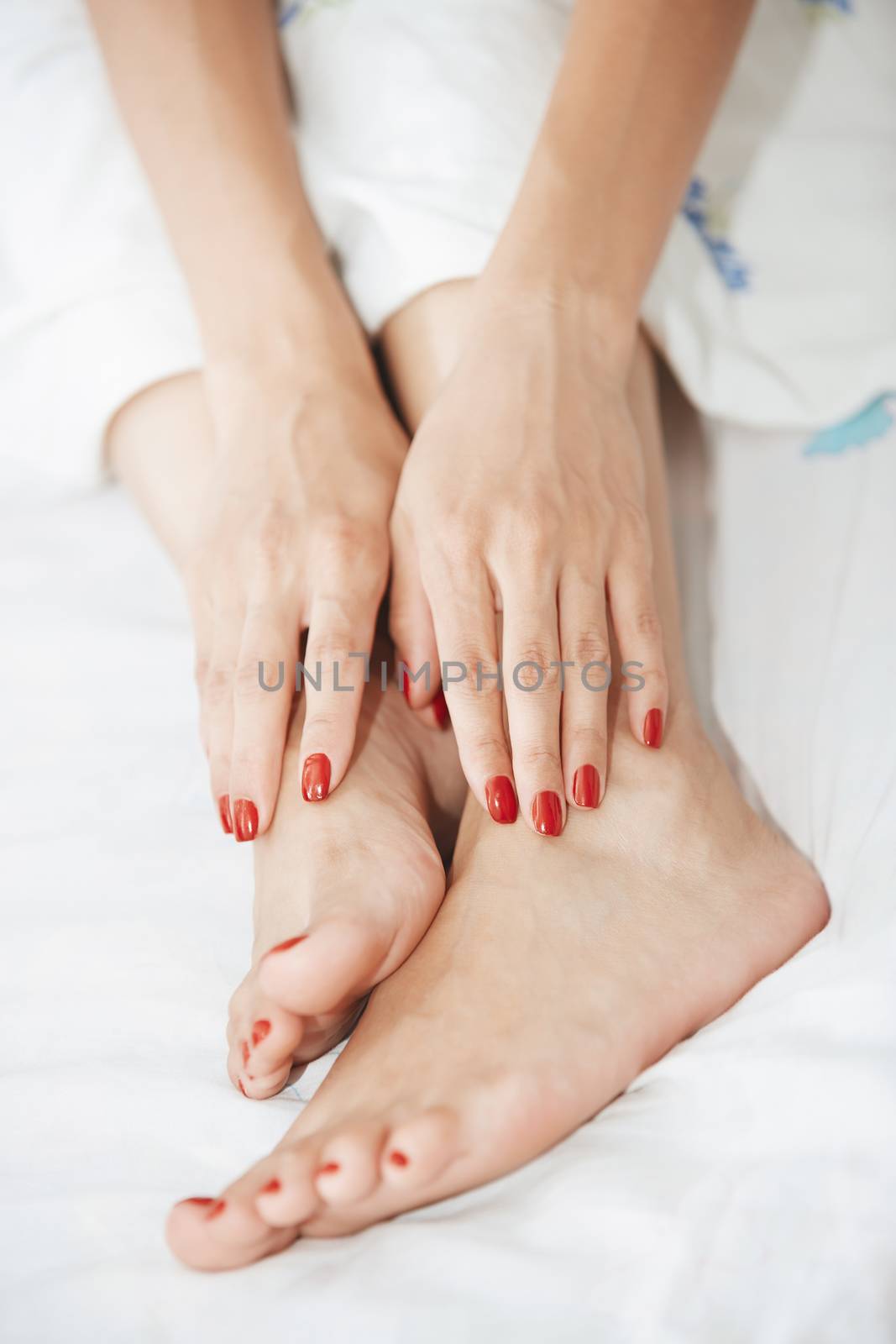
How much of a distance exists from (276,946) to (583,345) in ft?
1.64

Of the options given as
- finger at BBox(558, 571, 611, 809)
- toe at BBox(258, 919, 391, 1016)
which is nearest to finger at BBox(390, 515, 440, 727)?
finger at BBox(558, 571, 611, 809)

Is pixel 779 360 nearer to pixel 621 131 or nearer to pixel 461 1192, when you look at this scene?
pixel 621 131

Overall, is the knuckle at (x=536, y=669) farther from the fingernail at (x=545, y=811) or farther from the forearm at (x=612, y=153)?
the forearm at (x=612, y=153)

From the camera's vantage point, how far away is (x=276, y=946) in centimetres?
58

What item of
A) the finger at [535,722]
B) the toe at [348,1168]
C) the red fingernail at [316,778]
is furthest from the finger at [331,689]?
the toe at [348,1168]

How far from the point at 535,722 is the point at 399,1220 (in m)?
0.29

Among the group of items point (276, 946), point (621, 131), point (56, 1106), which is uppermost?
point (621, 131)

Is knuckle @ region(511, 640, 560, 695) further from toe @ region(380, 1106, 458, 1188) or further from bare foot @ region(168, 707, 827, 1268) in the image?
toe @ region(380, 1106, 458, 1188)

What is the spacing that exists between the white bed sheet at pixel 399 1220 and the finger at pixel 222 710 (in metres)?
0.08

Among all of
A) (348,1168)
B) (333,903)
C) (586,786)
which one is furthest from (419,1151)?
(586,786)

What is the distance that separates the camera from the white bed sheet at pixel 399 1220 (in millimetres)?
461

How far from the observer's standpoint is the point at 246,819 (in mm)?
678

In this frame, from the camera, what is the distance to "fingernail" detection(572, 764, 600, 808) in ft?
2.21

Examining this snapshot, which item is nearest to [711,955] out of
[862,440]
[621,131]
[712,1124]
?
[712,1124]
